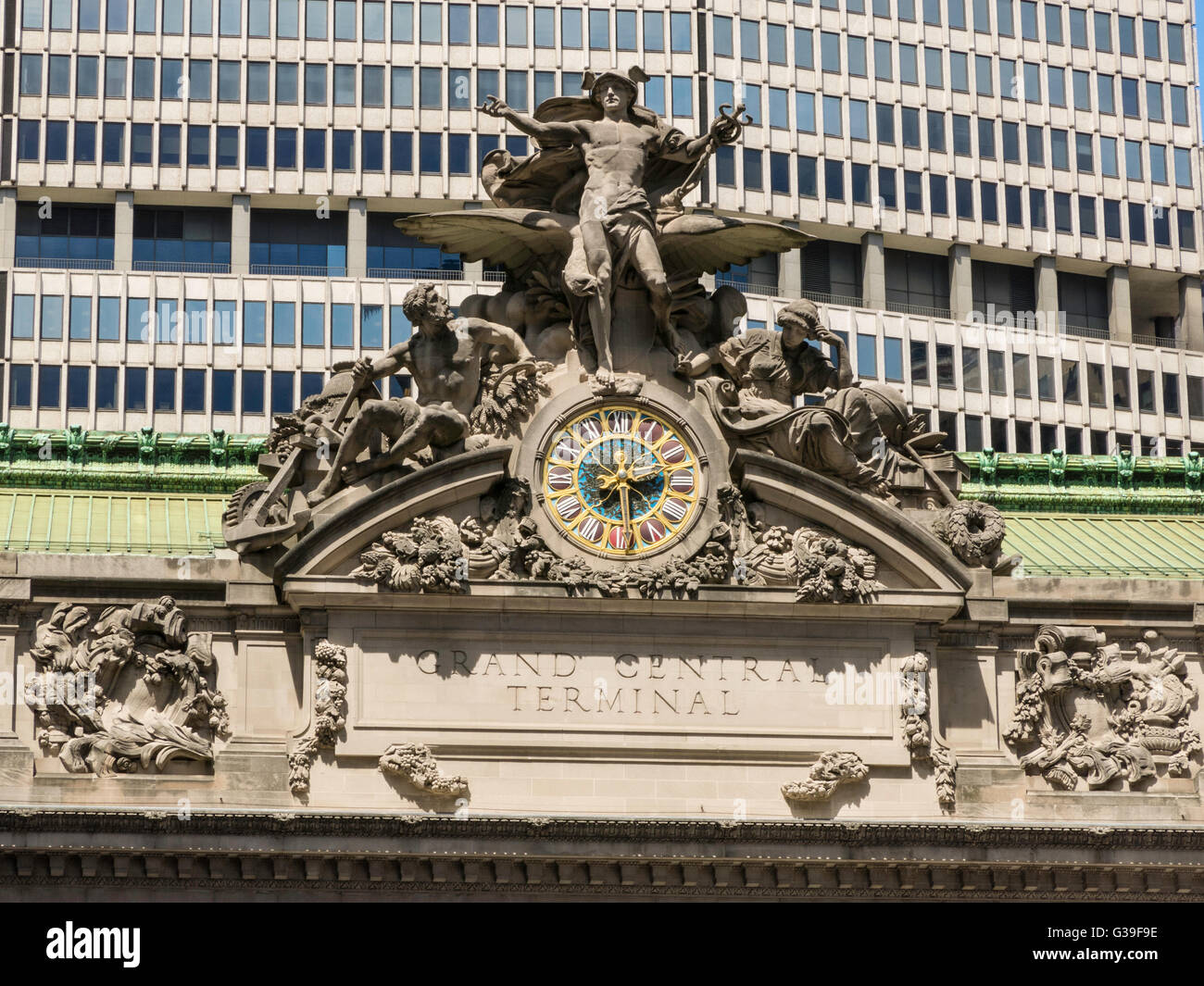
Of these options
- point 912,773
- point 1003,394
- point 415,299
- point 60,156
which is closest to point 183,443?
point 415,299

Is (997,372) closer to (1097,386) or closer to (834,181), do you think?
Answer: (1097,386)

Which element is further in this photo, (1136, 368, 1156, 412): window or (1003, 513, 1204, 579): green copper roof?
(1136, 368, 1156, 412): window

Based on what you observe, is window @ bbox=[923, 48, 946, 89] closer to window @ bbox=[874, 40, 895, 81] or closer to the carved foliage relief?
window @ bbox=[874, 40, 895, 81]

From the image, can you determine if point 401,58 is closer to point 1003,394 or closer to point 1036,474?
point 1003,394

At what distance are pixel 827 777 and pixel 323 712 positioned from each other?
9.55m

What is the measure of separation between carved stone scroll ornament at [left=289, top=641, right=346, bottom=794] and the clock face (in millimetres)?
5052

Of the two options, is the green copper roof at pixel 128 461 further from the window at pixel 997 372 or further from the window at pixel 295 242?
the window at pixel 997 372

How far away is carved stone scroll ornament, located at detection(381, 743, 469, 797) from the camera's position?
63094 millimetres

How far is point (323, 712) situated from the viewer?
208ft

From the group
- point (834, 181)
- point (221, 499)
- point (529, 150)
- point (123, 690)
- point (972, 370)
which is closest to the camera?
point (123, 690)

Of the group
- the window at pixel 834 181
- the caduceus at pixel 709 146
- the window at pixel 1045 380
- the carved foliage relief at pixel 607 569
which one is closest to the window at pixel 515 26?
the window at pixel 834 181

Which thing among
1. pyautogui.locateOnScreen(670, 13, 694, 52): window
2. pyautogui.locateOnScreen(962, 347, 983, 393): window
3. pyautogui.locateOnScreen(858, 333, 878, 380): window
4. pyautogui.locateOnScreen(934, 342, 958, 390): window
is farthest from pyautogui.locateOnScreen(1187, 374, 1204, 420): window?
pyautogui.locateOnScreen(670, 13, 694, 52): window

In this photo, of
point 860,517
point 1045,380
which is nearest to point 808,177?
point 1045,380

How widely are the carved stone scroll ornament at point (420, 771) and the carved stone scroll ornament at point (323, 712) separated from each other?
1.14m
